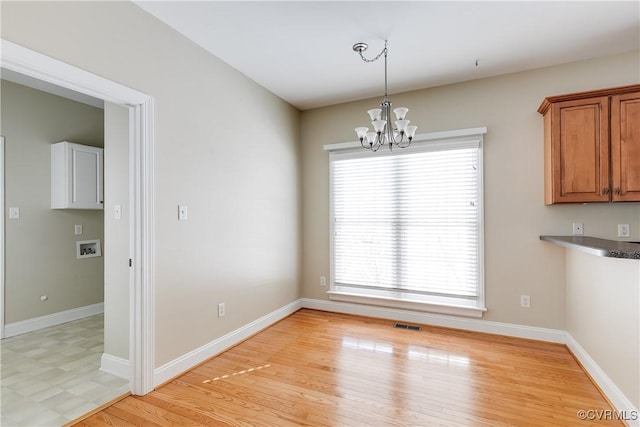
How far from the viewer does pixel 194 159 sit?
9.01ft

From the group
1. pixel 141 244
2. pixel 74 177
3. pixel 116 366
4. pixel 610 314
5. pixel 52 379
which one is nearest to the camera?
pixel 610 314

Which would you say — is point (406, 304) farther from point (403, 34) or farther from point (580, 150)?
point (403, 34)

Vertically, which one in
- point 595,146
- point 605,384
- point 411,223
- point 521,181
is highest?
point 595,146

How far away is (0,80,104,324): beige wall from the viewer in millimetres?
3496

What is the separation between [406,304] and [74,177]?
4.39 meters

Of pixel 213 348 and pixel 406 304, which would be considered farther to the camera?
pixel 406 304

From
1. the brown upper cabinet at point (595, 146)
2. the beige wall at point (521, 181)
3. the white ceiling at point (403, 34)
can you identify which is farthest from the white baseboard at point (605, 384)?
the white ceiling at point (403, 34)

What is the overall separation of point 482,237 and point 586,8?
6.92 feet

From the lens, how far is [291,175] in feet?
14.0

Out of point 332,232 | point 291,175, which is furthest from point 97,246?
point 332,232

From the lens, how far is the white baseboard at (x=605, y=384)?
1859 millimetres

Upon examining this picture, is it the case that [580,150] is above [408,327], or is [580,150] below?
above

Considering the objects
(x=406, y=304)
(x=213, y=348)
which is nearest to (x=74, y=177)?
(x=213, y=348)

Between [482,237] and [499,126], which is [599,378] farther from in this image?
[499,126]
